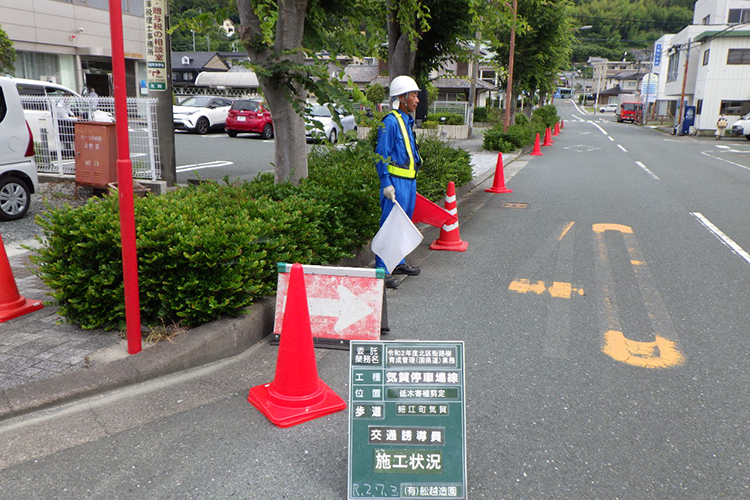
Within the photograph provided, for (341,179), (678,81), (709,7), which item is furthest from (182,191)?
(709,7)

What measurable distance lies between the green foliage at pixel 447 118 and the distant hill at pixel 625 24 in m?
113

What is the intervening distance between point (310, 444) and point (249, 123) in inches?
791

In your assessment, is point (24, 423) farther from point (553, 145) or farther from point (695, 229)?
point (553, 145)

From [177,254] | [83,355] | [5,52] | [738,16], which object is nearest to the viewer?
[83,355]

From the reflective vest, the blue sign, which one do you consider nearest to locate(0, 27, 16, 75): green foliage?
the reflective vest

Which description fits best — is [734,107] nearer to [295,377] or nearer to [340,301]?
[340,301]

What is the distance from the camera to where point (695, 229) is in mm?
8414

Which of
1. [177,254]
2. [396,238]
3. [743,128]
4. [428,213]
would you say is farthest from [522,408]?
[743,128]

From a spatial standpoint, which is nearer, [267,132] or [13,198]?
[13,198]

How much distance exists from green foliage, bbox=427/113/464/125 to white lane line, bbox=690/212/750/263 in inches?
733

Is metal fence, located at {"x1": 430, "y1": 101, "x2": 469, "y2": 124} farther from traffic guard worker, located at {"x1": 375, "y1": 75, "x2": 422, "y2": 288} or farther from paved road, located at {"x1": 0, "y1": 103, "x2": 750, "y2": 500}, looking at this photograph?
traffic guard worker, located at {"x1": 375, "y1": 75, "x2": 422, "y2": 288}

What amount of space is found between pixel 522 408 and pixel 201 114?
2134 centimetres

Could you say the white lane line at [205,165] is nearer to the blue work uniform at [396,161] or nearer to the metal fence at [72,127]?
the metal fence at [72,127]

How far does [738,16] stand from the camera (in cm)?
5206
